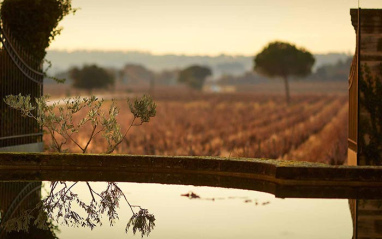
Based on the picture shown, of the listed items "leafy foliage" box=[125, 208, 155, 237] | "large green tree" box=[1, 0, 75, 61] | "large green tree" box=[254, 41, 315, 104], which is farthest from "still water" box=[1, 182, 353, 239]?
"large green tree" box=[254, 41, 315, 104]

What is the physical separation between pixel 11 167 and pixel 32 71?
380 centimetres

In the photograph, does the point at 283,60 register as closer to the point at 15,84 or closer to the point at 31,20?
the point at 31,20

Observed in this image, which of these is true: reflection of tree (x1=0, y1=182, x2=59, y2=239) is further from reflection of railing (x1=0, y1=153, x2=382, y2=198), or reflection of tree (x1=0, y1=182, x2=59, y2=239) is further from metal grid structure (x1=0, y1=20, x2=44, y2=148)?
metal grid structure (x1=0, y1=20, x2=44, y2=148)

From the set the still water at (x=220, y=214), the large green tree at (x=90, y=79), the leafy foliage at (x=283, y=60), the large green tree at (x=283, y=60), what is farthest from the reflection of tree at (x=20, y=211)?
the large green tree at (x=90, y=79)

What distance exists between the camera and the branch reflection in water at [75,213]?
898cm

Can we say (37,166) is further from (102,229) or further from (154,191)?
(102,229)

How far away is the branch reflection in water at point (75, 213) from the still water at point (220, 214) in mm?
103

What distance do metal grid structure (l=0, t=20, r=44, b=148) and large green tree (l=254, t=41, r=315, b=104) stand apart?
70394 mm

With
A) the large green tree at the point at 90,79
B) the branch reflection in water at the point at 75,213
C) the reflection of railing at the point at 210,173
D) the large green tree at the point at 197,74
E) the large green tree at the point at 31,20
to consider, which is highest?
the large green tree at the point at 197,74

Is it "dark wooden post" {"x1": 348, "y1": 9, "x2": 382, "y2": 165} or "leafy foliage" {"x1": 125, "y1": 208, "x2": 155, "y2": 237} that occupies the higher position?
"dark wooden post" {"x1": 348, "y1": 9, "x2": 382, "y2": 165}

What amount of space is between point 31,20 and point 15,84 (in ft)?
6.58

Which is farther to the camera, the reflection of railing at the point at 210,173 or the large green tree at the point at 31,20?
the large green tree at the point at 31,20

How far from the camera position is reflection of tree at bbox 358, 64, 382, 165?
15305 mm

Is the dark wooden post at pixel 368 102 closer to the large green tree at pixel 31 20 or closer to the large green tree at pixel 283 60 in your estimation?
the large green tree at pixel 31 20
